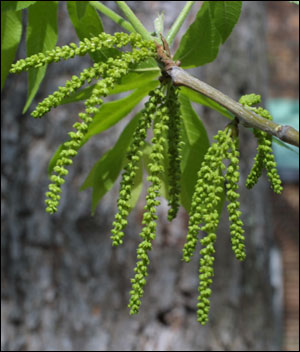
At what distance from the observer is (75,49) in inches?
21.5

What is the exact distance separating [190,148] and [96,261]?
48.7 inches

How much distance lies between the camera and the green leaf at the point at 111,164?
0.76 meters

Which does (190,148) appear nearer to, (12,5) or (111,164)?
(111,164)

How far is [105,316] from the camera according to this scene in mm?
1916

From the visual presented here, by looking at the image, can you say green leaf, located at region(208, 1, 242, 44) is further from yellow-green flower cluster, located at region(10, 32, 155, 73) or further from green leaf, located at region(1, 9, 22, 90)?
green leaf, located at region(1, 9, 22, 90)

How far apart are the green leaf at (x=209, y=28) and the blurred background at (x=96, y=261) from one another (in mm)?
1216

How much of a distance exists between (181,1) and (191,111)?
4.30 feet

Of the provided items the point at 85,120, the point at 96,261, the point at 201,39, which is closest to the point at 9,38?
the point at 201,39

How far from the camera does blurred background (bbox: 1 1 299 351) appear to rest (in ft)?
6.20

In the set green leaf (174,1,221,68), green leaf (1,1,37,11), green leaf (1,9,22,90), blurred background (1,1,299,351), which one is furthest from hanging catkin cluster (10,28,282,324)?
blurred background (1,1,299,351)

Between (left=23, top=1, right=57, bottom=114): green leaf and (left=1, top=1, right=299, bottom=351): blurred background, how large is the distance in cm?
111

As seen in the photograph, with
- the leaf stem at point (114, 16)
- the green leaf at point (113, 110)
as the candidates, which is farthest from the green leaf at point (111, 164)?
the leaf stem at point (114, 16)

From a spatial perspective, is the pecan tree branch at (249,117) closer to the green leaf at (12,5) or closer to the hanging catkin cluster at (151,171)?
the hanging catkin cluster at (151,171)

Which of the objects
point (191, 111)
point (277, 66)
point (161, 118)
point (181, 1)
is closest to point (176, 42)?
point (181, 1)
